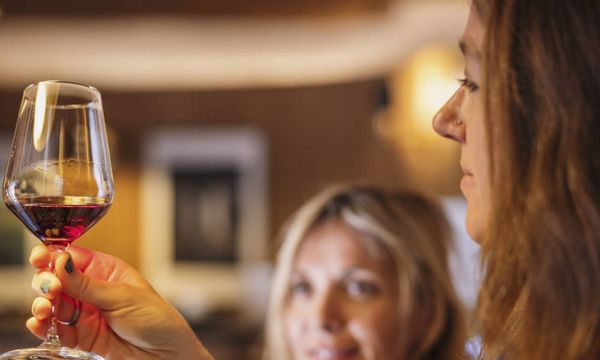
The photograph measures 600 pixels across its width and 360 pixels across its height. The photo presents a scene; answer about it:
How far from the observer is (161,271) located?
22.3 ft

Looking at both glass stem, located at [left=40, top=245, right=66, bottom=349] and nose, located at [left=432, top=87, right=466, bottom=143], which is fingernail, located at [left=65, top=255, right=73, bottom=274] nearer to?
glass stem, located at [left=40, top=245, right=66, bottom=349]

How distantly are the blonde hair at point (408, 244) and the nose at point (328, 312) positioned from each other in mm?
135

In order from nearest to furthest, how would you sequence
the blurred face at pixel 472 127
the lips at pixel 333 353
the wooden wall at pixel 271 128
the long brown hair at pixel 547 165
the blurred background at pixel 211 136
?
1. the long brown hair at pixel 547 165
2. the blurred face at pixel 472 127
3. the lips at pixel 333 353
4. the blurred background at pixel 211 136
5. the wooden wall at pixel 271 128

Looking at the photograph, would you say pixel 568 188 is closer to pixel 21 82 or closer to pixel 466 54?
pixel 466 54

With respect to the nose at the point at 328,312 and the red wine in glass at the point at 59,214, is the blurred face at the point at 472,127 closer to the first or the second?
the red wine in glass at the point at 59,214

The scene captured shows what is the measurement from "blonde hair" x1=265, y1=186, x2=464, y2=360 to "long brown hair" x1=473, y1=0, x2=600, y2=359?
1164mm

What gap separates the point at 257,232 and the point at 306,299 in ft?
15.2

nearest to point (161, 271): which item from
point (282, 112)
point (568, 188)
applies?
point (282, 112)

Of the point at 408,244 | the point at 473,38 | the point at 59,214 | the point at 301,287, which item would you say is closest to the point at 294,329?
the point at 301,287

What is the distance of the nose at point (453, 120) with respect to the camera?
1030 mm

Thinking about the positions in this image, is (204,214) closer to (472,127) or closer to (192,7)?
(192,7)

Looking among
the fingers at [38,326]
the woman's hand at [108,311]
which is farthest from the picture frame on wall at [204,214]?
the fingers at [38,326]

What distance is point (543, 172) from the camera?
0.88m

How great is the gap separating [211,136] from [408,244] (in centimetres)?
481
